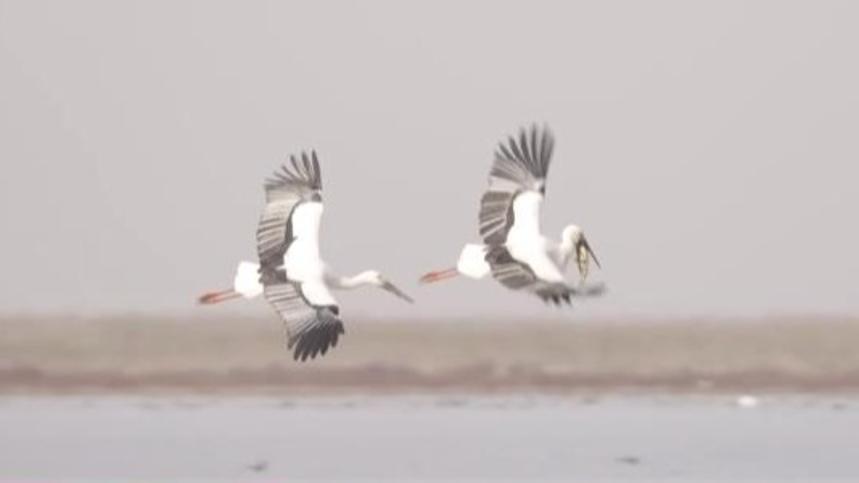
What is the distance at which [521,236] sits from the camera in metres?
9.20

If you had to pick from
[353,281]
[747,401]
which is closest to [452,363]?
[747,401]

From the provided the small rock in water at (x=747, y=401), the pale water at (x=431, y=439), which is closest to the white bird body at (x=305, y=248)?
the pale water at (x=431, y=439)

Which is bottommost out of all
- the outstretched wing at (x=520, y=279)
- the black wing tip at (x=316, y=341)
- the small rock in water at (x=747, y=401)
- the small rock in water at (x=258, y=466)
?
the black wing tip at (x=316, y=341)

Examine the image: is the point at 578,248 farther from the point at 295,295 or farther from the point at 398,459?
the point at 398,459

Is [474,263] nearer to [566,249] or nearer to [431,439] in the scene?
[566,249]

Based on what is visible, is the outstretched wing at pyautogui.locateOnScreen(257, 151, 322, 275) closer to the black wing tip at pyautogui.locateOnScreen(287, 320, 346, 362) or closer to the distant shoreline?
the black wing tip at pyautogui.locateOnScreen(287, 320, 346, 362)

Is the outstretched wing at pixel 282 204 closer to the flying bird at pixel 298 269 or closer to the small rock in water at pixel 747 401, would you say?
the flying bird at pixel 298 269

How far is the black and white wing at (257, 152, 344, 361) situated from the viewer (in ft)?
28.9

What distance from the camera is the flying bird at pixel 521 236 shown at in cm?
898

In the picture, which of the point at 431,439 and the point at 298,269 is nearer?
the point at 298,269

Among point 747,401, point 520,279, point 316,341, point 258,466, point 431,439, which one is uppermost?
point 747,401

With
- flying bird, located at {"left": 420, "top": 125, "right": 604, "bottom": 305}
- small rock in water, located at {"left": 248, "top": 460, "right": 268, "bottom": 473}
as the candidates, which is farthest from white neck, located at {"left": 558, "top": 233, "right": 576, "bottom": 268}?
small rock in water, located at {"left": 248, "top": 460, "right": 268, "bottom": 473}

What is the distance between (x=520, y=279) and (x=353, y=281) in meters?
0.81

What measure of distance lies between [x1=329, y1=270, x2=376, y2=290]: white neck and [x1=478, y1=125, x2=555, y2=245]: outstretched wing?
486 millimetres
